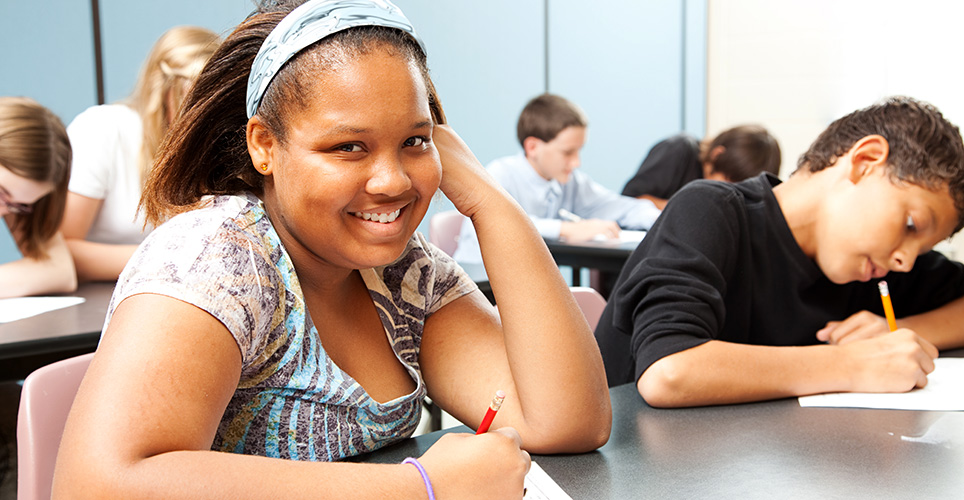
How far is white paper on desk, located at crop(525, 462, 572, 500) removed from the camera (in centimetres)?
86

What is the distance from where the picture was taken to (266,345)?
2.83ft

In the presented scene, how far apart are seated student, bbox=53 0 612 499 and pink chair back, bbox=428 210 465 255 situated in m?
2.12

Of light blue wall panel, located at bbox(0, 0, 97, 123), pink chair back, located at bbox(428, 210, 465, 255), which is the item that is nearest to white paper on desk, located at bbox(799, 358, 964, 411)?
pink chair back, located at bbox(428, 210, 465, 255)

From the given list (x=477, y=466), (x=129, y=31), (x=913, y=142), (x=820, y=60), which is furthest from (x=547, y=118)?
(x=477, y=466)

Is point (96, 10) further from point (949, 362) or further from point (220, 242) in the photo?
point (949, 362)

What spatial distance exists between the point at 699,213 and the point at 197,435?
930 millimetres

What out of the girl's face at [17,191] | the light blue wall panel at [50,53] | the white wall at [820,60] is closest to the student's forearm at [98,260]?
the girl's face at [17,191]

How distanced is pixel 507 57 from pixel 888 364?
3754 mm

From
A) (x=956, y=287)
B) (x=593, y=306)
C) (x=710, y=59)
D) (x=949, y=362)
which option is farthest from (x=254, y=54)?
(x=710, y=59)

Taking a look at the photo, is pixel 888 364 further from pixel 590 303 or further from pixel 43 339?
pixel 43 339

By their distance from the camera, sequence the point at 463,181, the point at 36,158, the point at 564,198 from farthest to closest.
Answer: the point at 564,198
the point at 36,158
the point at 463,181

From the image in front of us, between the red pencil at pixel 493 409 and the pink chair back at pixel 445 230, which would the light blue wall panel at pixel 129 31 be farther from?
the red pencil at pixel 493 409

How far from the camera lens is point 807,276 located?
4.80ft

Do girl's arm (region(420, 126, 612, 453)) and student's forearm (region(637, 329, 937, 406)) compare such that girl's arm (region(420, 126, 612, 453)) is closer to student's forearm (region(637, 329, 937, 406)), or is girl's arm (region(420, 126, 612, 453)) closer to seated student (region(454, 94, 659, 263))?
student's forearm (region(637, 329, 937, 406))
